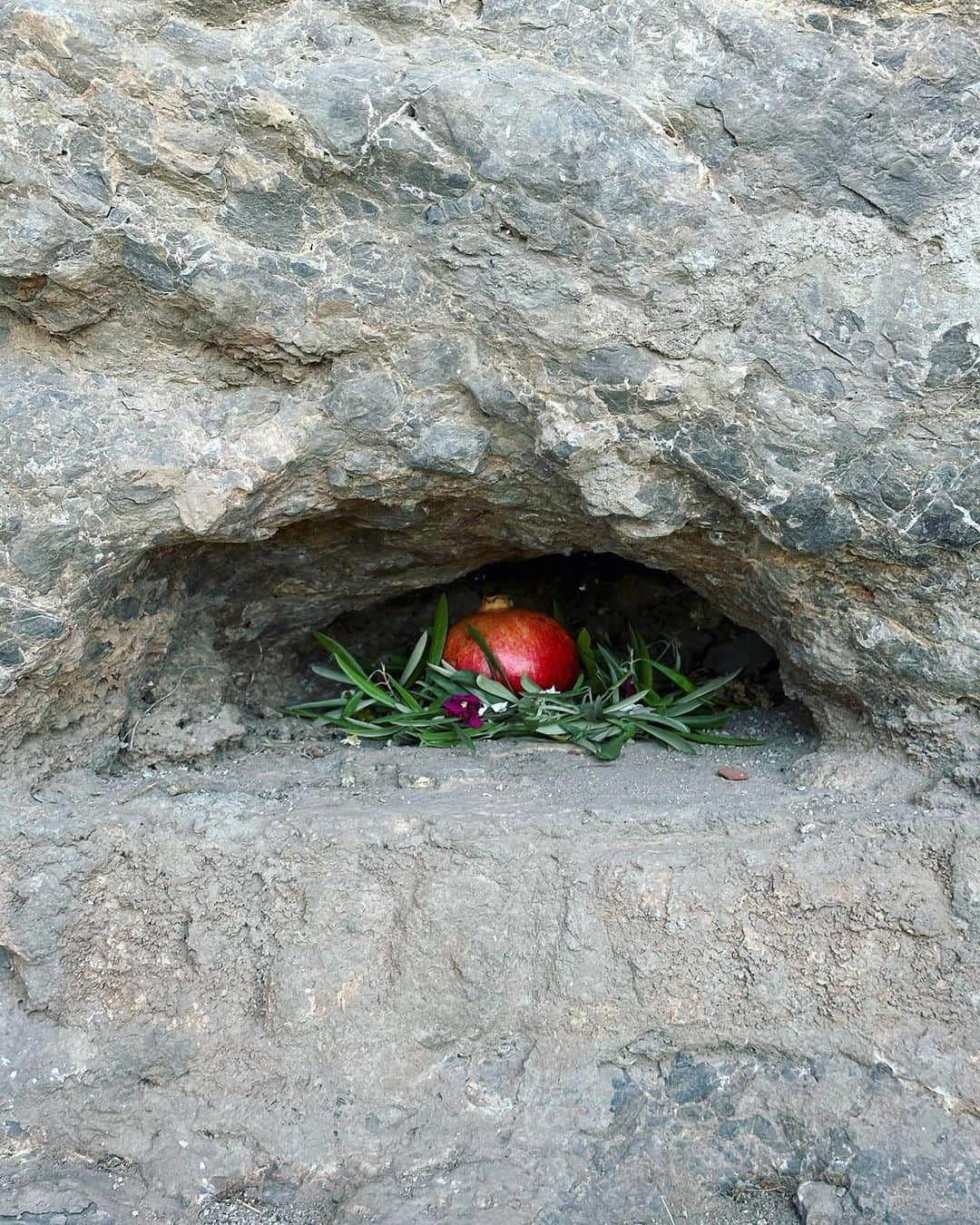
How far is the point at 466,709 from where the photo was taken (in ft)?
7.04

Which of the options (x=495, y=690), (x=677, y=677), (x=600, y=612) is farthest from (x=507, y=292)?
(x=600, y=612)

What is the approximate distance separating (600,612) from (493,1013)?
1.13 meters

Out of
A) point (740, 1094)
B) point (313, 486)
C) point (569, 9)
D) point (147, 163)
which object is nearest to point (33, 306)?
point (147, 163)

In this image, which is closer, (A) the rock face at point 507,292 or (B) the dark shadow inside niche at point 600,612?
(A) the rock face at point 507,292

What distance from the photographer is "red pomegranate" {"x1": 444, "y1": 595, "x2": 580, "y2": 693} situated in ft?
7.24

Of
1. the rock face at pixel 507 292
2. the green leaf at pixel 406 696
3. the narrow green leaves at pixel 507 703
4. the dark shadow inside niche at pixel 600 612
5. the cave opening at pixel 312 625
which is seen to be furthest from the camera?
the dark shadow inside niche at pixel 600 612

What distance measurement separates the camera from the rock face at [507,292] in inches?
57.4

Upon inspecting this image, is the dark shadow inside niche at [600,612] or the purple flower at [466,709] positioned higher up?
the dark shadow inside niche at [600,612]

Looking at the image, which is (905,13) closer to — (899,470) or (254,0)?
(899,470)

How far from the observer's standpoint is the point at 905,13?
1438mm

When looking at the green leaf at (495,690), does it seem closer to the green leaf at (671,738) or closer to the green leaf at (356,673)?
the green leaf at (356,673)

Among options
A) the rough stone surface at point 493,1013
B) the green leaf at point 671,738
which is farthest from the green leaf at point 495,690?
the rough stone surface at point 493,1013

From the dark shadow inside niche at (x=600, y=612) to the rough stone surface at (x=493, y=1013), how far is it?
689mm

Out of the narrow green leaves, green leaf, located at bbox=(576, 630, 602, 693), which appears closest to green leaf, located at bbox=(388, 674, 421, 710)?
the narrow green leaves
